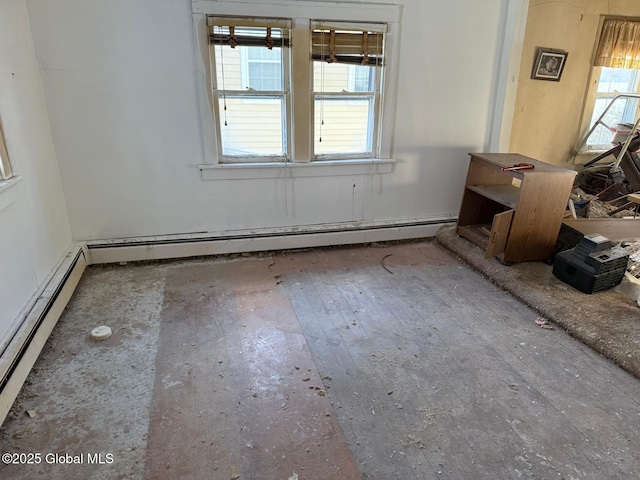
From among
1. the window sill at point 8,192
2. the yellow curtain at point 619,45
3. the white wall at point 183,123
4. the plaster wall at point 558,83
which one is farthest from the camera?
the yellow curtain at point 619,45

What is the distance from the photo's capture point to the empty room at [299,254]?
6.04 ft

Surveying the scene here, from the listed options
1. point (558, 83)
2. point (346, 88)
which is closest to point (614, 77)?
point (558, 83)

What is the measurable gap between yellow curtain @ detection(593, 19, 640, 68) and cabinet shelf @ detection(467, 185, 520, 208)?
8.86 feet

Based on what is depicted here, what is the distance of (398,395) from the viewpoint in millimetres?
2070

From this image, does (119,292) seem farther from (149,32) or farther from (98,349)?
(149,32)

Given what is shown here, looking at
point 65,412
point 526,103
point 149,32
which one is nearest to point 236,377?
point 65,412

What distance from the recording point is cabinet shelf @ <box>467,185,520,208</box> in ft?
10.9

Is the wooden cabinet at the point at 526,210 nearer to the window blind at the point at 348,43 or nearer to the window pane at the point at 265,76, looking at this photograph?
the window blind at the point at 348,43

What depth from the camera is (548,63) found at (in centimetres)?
477

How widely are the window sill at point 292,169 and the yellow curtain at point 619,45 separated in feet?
10.9

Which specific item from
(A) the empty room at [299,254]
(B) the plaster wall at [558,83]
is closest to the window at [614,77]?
(B) the plaster wall at [558,83]

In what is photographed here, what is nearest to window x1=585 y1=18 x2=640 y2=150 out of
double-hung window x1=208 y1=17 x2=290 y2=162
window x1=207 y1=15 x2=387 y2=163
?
window x1=207 y1=15 x2=387 y2=163

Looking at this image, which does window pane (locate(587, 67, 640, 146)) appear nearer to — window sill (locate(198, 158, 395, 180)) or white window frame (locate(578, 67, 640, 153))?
white window frame (locate(578, 67, 640, 153))

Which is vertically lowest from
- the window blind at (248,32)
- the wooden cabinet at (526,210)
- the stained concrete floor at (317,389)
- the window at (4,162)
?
the stained concrete floor at (317,389)
